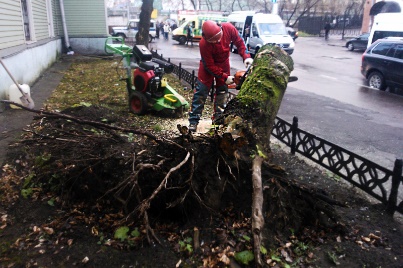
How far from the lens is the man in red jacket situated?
487cm

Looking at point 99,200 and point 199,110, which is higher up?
point 199,110

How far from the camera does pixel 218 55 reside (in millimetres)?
5246

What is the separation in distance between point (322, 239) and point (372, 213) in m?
0.94

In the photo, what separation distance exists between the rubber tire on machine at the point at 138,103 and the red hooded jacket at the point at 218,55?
5.28 feet

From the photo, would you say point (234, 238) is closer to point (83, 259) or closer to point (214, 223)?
point (214, 223)

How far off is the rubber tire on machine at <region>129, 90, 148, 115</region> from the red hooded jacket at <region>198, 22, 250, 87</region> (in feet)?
5.28

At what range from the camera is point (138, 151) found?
3.38 m

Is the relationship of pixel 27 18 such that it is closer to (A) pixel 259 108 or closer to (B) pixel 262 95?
(B) pixel 262 95

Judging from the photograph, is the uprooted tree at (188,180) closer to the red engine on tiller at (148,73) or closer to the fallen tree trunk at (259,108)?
the fallen tree trunk at (259,108)

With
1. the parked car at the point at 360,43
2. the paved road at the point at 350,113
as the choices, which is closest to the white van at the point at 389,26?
the paved road at the point at 350,113

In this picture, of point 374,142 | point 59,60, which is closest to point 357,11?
point 59,60

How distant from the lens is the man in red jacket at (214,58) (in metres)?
4.87

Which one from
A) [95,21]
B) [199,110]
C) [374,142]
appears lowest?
[374,142]

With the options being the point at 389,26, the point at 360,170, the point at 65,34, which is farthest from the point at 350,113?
the point at 65,34
